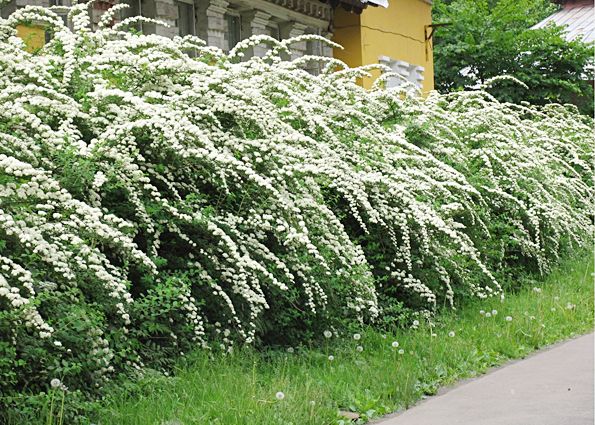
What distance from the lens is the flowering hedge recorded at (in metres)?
4.59

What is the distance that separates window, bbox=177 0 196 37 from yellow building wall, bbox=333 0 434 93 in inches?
204

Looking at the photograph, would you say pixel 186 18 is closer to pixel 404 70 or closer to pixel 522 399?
pixel 404 70

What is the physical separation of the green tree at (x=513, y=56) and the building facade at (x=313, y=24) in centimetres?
477

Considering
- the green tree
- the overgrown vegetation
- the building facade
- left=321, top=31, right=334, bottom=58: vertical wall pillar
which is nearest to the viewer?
the overgrown vegetation

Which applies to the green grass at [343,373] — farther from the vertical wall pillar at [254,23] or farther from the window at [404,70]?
the window at [404,70]

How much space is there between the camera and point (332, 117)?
25.7ft

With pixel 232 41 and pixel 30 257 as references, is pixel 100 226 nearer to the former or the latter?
pixel 30 257

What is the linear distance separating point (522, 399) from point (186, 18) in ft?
35.1

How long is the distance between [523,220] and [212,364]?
187 inches

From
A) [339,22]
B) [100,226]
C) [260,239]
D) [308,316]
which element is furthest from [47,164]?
[339,22]

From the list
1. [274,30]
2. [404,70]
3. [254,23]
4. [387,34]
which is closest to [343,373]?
[254,23]

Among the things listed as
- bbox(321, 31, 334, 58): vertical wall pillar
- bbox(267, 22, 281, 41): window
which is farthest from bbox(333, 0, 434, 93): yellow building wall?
bbox(267, 22, 281, 41): window

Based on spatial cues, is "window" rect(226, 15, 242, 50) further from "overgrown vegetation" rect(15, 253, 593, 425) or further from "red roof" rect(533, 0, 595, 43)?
"red roof" rect(533, 0, 595, 43)

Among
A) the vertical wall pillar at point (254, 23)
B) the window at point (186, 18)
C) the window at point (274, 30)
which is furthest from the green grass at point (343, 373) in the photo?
the window at point (274, 30)
